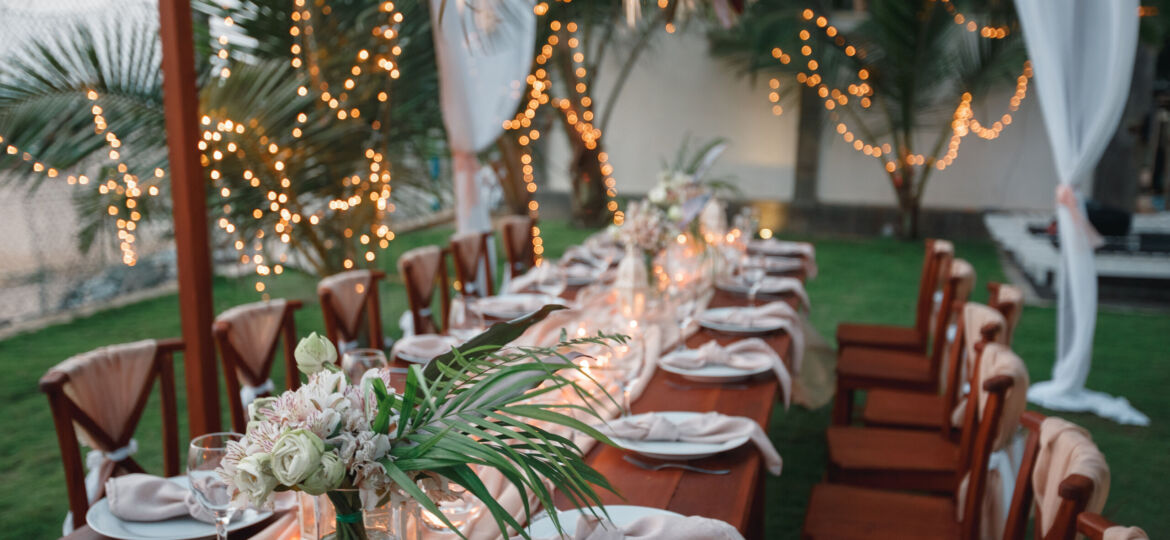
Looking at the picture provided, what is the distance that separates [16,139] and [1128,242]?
8.07m

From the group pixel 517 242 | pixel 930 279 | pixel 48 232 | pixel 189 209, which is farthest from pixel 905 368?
pixel 48 232

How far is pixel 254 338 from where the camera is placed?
2.71m

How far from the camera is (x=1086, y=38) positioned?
4023mm

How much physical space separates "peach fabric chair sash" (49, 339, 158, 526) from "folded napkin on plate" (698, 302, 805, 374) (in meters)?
1.69

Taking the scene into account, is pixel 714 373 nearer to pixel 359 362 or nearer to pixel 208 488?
pixel 359 362

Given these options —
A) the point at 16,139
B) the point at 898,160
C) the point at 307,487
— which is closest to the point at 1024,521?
the point at 307,487

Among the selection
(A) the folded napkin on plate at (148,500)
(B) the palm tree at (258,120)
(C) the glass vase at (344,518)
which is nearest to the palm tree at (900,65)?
(B) the palm tree at (258,120)

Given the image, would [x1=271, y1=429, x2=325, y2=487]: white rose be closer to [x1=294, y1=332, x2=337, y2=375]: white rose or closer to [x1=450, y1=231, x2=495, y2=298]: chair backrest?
[x1=294, y1=332, x2=337, y2=375]: white rose

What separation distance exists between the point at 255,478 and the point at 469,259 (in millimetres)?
3602

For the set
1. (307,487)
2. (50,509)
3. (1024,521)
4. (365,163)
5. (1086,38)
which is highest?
(1086,38)

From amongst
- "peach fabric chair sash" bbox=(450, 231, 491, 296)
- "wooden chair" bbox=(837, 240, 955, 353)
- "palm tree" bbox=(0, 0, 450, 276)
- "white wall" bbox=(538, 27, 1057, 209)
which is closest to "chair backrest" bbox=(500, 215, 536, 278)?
"peach fabric chair sash" bbox=(450, 231, 491, 296)

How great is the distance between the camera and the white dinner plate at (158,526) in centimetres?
151

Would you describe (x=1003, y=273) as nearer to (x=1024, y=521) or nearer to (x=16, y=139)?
(x=1024, y=521)

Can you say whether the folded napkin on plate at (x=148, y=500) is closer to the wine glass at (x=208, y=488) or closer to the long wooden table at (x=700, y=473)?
the wine glass at (x=208, y=488)
